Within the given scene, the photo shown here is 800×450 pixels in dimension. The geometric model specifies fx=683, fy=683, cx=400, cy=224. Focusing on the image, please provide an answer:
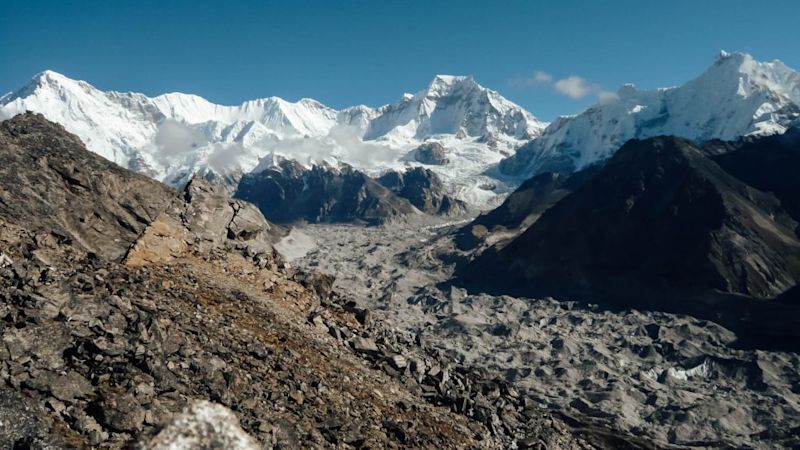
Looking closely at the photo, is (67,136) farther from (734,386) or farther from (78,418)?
(734,386)

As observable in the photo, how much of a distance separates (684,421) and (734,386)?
857 inches

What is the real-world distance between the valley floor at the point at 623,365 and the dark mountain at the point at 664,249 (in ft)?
48.7

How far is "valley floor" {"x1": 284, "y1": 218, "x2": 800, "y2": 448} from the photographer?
83438 mm

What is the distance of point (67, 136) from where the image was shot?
224 ft

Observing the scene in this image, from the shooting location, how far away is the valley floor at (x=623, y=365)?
8344cm

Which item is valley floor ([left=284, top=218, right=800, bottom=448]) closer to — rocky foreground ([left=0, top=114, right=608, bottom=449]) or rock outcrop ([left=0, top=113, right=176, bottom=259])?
rocky foreground ([left=0, top=114, right=608, bottom=449])

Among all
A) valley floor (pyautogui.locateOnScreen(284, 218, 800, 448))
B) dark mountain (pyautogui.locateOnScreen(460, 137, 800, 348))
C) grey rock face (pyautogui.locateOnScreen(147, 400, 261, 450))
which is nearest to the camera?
grey rock face (pyautogui.locateOnScreen(147, 400, 261, 450))

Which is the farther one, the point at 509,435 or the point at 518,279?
the point at 518,279

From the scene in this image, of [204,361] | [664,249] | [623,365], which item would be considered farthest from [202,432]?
[664,249]

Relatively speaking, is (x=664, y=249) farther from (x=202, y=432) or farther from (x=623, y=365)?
(x=202, y=432)

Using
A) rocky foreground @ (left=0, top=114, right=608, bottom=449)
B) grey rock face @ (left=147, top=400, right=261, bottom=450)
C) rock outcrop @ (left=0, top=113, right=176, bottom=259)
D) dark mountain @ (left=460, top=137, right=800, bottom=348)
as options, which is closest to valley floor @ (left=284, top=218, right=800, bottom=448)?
dark mountain @ (left=460, top=137, right=800, bottom=348)

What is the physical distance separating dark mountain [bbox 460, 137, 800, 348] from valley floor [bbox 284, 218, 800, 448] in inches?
585

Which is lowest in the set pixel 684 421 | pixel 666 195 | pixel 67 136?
pixel 684 421

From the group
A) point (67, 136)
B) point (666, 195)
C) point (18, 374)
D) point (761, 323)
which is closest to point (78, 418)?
point (18, 374)
